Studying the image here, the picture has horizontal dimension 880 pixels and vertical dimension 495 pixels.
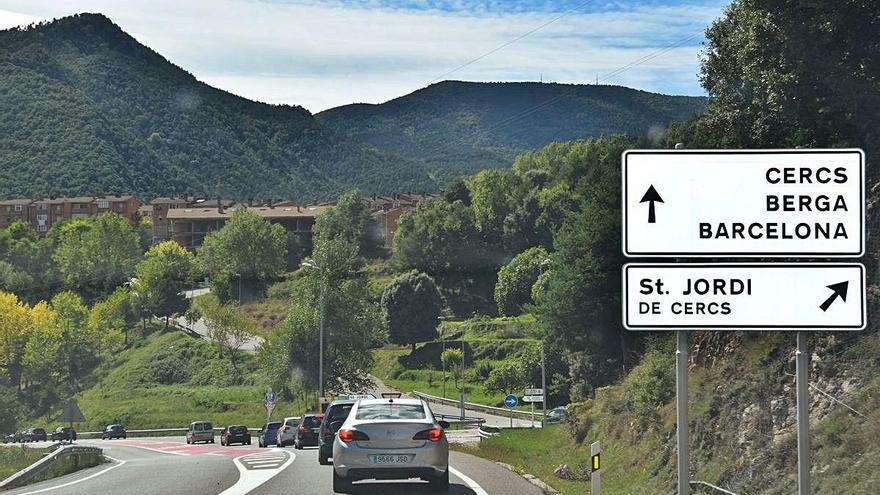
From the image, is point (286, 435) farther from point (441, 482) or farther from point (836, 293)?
point (836, 293)

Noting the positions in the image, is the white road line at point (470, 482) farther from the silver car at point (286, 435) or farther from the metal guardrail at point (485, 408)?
the metal guardrail at point (485, 408)

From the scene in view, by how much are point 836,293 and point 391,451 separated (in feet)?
34.4

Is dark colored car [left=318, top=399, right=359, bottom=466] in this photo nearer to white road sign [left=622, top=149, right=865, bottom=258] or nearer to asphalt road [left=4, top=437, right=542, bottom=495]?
asphalt road [left=4, top=437, right=542, bottom=495]

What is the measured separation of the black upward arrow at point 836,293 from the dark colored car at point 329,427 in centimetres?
1797

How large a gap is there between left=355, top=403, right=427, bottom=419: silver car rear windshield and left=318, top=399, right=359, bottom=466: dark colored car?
21.3ft

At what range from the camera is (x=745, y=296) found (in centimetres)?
722

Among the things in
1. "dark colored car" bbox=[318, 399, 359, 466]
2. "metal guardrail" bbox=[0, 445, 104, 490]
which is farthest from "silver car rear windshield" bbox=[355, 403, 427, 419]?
"metal guardrail" bbox=[0, 445, 104, 490]

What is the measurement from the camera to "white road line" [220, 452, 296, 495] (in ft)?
55.5

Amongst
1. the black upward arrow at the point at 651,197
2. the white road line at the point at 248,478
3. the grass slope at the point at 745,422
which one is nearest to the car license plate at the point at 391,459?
the white road line at the point at 248,478

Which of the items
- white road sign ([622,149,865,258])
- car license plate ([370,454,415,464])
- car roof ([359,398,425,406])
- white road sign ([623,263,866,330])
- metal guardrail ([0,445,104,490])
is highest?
white road sign ([622,149,865,258])

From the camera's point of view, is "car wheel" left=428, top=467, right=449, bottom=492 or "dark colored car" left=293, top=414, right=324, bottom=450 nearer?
"car wheel" left=428, top=467, right=449, bottom=492

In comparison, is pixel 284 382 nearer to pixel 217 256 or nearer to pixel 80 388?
pixel 80 388

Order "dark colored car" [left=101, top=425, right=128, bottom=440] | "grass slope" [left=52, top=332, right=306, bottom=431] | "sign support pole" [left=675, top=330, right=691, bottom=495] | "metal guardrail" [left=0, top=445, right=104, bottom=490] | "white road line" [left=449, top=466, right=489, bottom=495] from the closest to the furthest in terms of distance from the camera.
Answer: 1. "sign support pole" [left=675, top=330, right=691, bottom=495]
2. "white road line" [left=449, top=466, right=489, bottom=495]
3. "metal guardrail" [left=0, top=445, right=104, bottom=490]
4. "dark colored car" [left=101, top=425, right=128, bottom=440]
5. "grass slope" [left=52, top=332, right=306, bottom=431]

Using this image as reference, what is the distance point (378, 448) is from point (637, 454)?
35.8 ft
